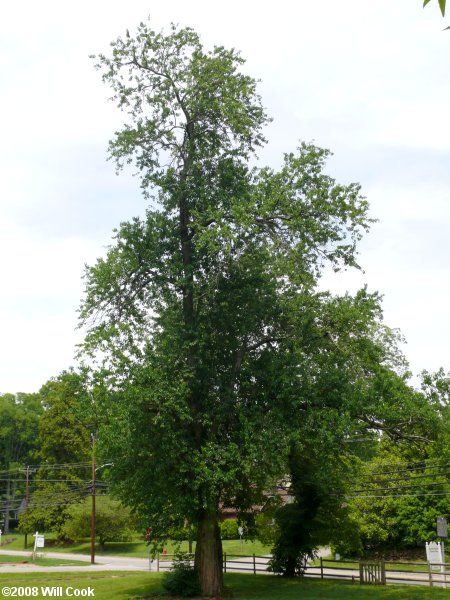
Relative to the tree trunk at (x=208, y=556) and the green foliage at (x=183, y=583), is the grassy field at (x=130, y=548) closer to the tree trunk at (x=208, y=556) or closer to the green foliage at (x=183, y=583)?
the green foliage at (x=183, y=583)

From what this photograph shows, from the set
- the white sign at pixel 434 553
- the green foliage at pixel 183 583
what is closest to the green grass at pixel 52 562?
the green foliage at pixel 183 583

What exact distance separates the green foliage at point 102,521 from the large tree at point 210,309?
3351 cm

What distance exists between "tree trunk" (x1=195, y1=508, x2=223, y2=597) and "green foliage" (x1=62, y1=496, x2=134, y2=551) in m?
33.3

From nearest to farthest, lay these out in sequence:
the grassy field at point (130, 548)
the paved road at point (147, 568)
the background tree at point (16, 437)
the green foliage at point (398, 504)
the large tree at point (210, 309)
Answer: the large tree at point (210, 309)
the paved road at point (147, 568)
the green foliage at point (398, 504)
the grassy field at point (130, 548)
the background tree at point (16, 437)

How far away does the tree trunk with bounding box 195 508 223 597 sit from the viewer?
24603mm

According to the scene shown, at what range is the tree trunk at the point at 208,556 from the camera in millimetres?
24603

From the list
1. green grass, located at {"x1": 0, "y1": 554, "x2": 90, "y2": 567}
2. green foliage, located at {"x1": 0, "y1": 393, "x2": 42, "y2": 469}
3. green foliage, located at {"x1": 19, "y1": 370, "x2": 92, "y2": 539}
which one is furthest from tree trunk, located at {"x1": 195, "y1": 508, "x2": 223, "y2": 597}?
green foliage, located at {"x1": 0, "y1": 393, "x2": 42, "y2": 469}

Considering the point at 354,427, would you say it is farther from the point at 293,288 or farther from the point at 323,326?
the point at 293,288

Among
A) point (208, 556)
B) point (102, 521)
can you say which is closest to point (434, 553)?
point (208, 556)

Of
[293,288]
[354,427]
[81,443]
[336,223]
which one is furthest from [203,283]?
[81,443]

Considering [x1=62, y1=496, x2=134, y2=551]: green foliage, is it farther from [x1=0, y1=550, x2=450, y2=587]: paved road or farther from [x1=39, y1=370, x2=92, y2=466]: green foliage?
[x1=39, y1=370, x2=92, y2=466]: green foliage

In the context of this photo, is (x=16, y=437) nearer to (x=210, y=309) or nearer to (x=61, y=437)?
(x=61, y=437)

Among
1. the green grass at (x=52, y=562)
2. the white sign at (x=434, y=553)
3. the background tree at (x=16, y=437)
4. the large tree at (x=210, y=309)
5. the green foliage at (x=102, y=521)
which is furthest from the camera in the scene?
the background tree at (x=16, y=437)

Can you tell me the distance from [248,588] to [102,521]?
3315 centimetres
